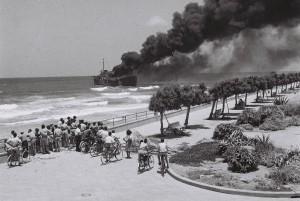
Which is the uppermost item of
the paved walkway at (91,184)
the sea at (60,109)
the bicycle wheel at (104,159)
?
the bicycle wheel at (104,159)

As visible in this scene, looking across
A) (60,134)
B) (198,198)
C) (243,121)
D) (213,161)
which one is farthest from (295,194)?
(243,121)

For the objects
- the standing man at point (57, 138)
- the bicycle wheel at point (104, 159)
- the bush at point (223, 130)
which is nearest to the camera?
the bicycle wheel at point (104, 159)

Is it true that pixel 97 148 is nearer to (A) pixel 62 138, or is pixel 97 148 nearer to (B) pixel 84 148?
(B) pixel 84 148

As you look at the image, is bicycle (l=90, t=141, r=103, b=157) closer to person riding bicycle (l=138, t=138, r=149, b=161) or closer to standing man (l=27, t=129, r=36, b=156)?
standing man (l=27, t=129, r=36, b=156)

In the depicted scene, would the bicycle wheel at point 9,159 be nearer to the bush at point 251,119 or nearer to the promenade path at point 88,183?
the promenade path at point 88,183

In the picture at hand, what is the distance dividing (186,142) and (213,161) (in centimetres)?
541

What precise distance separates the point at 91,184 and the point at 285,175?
269 inches

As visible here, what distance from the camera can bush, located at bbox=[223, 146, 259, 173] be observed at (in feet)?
44.6

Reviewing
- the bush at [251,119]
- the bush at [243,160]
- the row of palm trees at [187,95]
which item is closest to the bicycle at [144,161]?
the bush at [243,160]

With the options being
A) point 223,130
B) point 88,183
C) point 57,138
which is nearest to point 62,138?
point 57,138

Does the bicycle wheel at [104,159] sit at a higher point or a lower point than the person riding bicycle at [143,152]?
lower

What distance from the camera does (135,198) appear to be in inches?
433

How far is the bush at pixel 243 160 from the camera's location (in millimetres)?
13602

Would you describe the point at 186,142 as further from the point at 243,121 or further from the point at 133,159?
the point at 243,121
